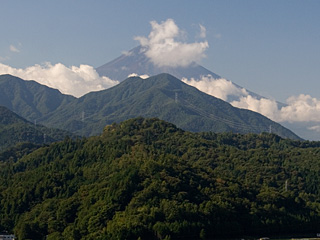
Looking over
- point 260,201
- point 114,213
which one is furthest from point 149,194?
point 260,201

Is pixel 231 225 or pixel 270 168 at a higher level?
pixel 270 168

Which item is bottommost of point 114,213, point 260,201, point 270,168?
point 114,213

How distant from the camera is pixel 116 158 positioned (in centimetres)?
13512

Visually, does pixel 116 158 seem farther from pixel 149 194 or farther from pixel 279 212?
pixel 279 212

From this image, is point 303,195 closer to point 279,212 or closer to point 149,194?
point 279,212

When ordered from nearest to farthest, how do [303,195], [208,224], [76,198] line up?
1. [208,224]
2. [76,198]
3. [303,195]

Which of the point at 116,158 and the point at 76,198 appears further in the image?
the point at 116,158

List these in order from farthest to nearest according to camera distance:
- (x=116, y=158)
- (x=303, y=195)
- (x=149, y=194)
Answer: (x=303, y=195) < (x=116, y=158) < (x=149, y=194)

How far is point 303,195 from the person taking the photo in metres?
144

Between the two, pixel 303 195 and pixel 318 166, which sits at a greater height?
pixel 318 166

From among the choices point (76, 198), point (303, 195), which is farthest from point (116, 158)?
point (303, 195)

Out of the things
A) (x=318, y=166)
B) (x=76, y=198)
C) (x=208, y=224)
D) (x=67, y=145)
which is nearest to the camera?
(x=208, y=224)

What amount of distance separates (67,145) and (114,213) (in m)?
70.9

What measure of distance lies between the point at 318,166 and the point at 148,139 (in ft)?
203
